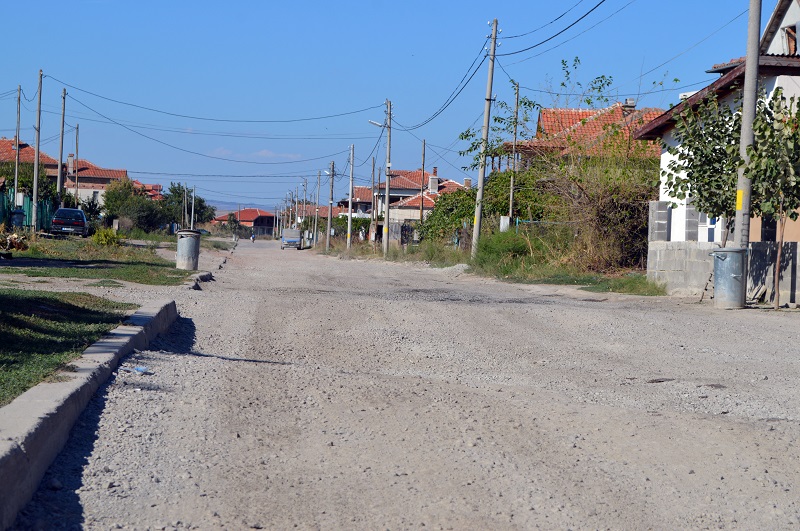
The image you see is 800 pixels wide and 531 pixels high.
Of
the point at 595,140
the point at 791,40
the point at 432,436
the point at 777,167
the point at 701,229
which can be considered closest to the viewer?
the point at 432,436

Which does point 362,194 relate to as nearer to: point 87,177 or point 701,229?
point 87,177

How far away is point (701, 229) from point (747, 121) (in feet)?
17.9

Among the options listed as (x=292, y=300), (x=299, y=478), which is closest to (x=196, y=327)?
(x=292, y=300)

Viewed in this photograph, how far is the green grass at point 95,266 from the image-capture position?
17188 millimetres

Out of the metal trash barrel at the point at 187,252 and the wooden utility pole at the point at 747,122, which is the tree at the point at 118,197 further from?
the wooden utility pole at the point at 747,122

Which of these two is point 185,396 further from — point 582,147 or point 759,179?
point 582,147

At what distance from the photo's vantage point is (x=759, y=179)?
1558 cm

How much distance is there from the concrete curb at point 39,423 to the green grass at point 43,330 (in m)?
0.16

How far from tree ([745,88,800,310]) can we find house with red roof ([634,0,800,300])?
738 mm

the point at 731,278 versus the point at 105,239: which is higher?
the point at 105,239

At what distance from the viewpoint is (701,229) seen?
68.3ft

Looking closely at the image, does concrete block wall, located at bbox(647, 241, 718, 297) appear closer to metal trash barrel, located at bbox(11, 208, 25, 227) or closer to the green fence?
the green fence

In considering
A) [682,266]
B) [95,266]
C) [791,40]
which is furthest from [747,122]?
[791,40]

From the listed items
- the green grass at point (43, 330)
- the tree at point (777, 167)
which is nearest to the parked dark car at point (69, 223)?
the green grass at point (43, 330)
